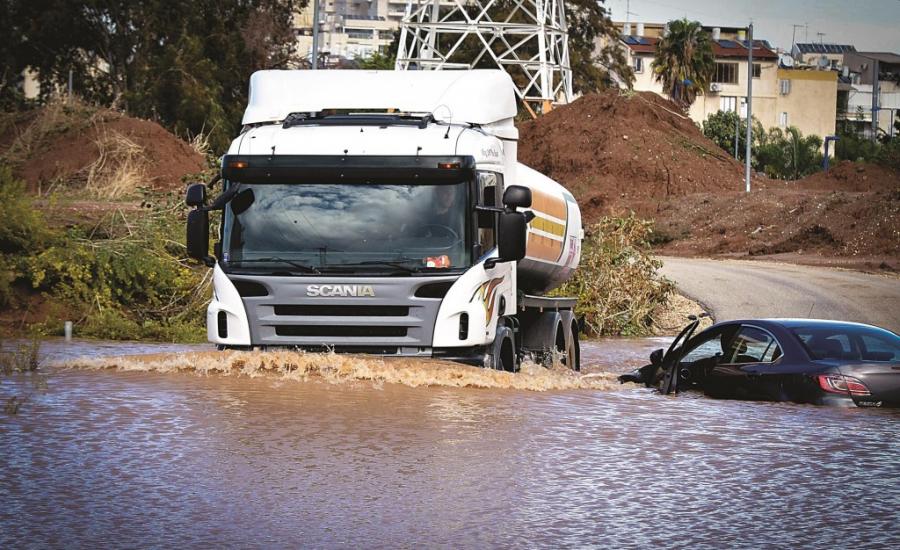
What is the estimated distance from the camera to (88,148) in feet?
144

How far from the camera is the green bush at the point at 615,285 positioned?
94.7 ft

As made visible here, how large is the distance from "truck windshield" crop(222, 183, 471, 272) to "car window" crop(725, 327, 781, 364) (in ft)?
9.99

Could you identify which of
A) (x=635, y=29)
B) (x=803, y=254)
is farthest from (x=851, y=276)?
(x=635, y=29)

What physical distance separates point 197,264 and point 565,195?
838cm

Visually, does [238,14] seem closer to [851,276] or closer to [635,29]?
[851,276]

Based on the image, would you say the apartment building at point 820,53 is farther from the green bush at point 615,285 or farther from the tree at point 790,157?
the green bush at point 615,285

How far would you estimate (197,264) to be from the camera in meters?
26.9

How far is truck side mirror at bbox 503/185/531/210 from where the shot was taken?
14477 millimetres

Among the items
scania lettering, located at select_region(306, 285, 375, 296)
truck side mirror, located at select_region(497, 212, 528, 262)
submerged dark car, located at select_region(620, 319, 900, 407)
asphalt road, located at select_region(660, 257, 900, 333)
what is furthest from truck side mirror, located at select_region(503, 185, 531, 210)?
asphalt road, located at select_region(660, 257, 900, 333)

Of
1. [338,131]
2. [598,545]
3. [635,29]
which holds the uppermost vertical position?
[635,29]

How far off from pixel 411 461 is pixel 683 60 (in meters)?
91.9

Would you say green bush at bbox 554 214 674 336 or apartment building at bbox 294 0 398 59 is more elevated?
apartment building at bbox 294 0 398 59

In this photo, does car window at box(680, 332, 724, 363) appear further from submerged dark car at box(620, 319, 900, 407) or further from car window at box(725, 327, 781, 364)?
car window at box(725, 327, 781, 364)

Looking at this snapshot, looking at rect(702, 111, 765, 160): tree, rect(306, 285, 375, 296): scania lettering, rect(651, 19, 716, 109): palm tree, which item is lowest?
rect(306, 285, 375, 296): scania lettering
